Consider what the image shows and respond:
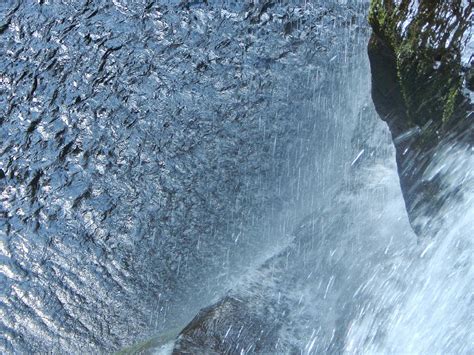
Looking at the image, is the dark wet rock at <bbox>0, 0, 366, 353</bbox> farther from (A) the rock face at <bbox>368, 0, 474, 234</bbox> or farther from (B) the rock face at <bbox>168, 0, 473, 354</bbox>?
(A) the rock face at <bbox>368, 0, 474, 234</bbox>

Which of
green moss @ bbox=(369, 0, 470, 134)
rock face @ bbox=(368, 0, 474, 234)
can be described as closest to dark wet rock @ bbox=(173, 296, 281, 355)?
rock face @ bbox=(368, 0, 474, 234)

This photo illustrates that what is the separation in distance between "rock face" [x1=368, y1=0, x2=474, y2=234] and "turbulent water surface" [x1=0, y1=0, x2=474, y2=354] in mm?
794

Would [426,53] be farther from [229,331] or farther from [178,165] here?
Result: [178,165]

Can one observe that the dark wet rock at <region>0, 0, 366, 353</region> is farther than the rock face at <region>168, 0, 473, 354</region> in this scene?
Yes

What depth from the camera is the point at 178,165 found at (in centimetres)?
675

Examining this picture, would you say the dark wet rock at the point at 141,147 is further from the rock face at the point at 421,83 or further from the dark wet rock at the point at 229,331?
the rock face at the point at 421,83

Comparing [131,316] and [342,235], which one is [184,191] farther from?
[342,235]

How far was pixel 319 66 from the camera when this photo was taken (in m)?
7.20

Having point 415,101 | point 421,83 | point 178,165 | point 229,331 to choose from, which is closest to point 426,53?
point 421,83

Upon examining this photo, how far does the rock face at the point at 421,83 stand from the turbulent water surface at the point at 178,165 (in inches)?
31.3

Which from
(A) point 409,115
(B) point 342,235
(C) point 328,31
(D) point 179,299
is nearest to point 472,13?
(A) point 409,115

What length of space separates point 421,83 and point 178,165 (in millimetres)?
2989

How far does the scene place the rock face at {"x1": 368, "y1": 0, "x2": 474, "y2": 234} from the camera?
414 cm

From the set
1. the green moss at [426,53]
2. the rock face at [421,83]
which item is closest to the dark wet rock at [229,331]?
the rock face at [421,83]
